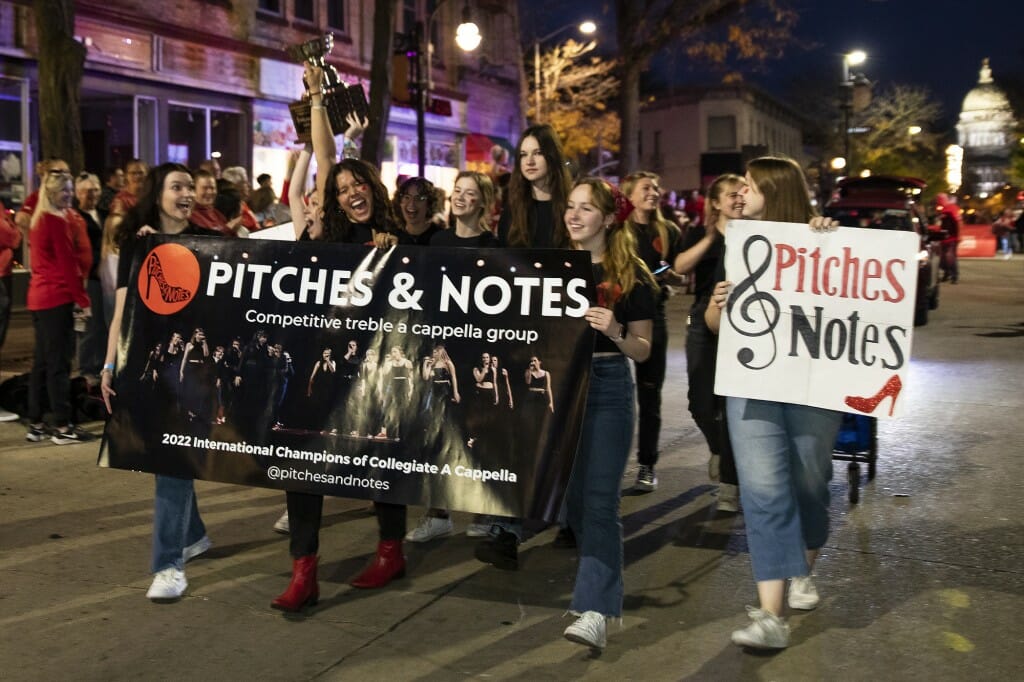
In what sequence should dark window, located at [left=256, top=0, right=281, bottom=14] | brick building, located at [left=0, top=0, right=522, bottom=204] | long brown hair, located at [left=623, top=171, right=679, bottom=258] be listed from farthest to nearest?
dark window, located at [left=256, top=0, right=281, bottom=14], brick building, located at [left=0, top=0, right=522, bottom=204], long brown hair, located at [left=623, top=171, right=679, bottom=258]

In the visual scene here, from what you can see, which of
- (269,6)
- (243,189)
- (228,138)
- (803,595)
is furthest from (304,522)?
(269,6)

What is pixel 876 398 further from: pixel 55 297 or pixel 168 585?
pixel 55 297

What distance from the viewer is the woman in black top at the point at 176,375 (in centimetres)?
504

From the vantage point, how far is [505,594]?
5211 mm

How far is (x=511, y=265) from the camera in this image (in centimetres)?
460

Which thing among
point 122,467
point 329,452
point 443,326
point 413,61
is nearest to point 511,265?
point 443,326

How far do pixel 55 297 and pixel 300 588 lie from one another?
14.2 ft

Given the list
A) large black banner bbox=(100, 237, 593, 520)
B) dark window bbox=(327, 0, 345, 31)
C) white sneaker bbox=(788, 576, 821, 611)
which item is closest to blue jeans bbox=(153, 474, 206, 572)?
large black banner bbox=(100, 237, 593, 520)

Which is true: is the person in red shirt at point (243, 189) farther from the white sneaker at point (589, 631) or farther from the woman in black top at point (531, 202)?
the white sneaker at point (589, 631)

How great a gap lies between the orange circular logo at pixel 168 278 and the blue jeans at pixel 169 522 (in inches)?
28.5

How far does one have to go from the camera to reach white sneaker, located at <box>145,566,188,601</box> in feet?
16.4

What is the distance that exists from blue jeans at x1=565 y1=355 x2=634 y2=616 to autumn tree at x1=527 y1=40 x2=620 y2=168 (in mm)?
32840

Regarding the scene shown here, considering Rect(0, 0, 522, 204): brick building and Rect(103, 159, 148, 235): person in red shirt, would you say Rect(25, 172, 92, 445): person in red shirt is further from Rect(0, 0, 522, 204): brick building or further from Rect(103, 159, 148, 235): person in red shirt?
Rect(0, 0, 522, 204): brick building

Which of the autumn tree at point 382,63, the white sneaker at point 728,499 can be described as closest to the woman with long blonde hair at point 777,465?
the white sneaker at point 728,499
